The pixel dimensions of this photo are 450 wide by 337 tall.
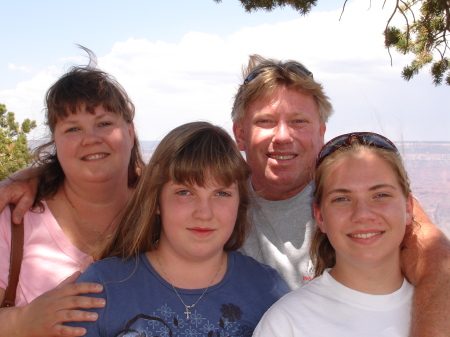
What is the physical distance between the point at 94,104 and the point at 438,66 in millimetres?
4696

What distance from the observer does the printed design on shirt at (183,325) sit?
1771 millimetres

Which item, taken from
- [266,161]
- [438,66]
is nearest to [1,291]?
[266,161]

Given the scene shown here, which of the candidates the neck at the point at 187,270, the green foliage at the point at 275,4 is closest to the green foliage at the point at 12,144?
the green foliage at the point at 275,4

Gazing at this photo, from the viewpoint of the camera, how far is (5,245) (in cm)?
232

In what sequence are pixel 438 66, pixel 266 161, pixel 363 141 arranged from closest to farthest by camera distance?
1. pixel 363 141
2. pixel 266 161
3. pixel 438 66

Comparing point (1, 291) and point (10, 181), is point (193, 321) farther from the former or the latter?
point (10, 181)

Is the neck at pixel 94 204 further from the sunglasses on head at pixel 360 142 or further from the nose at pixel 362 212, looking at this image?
the nose at pixel 362 212

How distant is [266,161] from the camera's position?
9.74 ft

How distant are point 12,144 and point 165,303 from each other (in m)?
10.5

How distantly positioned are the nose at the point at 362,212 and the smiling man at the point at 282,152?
0.77 m

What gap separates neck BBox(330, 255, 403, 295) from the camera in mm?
1925

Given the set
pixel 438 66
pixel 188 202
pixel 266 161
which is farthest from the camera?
pixel 438 66

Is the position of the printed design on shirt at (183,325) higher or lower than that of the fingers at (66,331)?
lower

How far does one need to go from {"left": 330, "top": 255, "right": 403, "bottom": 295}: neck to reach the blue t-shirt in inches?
13.0
